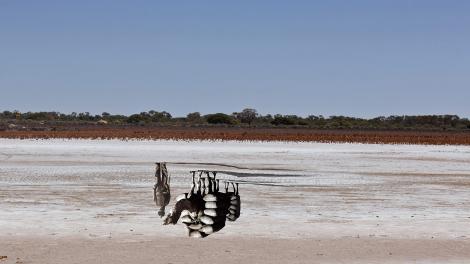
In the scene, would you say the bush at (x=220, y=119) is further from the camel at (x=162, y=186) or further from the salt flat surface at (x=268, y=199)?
the camel at (x=162, y=186)

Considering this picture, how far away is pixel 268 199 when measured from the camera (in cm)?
1955

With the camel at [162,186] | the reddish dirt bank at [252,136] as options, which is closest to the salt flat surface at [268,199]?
the camel at [162,186]

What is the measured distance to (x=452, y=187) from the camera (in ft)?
78.8

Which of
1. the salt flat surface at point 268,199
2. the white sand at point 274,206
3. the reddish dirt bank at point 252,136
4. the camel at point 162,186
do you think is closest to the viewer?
the camel at point 162,186

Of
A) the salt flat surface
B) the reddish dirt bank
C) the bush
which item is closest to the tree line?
the bush

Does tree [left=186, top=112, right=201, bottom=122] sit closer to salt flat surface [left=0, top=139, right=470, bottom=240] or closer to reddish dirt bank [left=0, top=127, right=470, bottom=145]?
reddish dirt bank [left=0, top=127, right=470, bottom=145]

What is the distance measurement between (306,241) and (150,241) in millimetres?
2569

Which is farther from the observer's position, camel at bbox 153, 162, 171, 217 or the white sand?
the white sand

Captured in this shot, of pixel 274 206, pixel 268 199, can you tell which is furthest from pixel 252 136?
pixel 274 206

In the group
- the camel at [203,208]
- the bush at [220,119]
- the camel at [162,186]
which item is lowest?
the camel at [203,208]

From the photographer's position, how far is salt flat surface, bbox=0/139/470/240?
48.7 ft

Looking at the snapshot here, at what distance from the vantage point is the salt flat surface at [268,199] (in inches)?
584

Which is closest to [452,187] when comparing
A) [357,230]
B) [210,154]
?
[357,230]

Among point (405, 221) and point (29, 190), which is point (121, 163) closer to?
point (29, 190)
